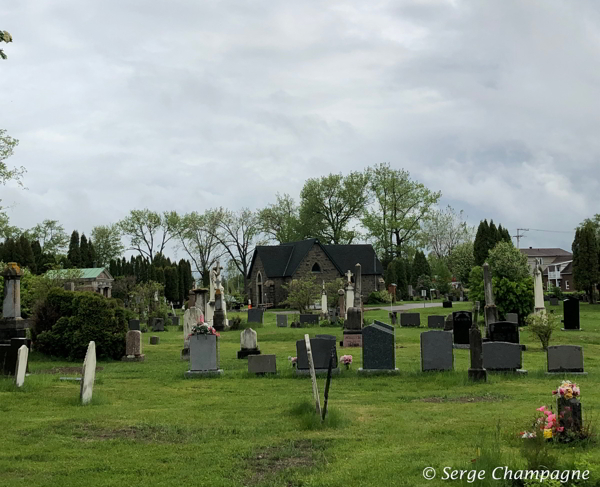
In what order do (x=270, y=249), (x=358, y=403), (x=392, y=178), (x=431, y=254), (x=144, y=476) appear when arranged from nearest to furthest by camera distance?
→ (x=144, y=476)
(x=358, y=403)
(x=270, y=249)
(x=392, y=178)
(x=431, y=254)

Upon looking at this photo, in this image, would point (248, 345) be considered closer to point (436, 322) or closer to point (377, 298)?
point (436, 322)

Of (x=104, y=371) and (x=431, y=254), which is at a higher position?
(x=431, y=254)

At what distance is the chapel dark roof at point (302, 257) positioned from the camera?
62.1m

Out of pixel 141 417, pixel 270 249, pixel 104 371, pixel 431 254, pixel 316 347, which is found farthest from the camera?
pixel 431 254

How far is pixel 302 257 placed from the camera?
203 feet

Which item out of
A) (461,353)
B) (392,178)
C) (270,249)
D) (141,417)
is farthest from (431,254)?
(141,417)

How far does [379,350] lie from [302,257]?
47024 mm

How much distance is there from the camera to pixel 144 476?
693 cm

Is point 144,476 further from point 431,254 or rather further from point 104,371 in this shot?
point 431,254

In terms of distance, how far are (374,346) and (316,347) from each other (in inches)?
52.7

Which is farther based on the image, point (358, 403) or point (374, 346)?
point (374, 346)

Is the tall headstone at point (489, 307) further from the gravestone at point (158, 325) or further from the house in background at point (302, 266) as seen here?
the house in background at point (302, 266)

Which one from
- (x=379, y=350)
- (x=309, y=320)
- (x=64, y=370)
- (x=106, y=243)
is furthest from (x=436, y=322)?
(x=106, y=243)

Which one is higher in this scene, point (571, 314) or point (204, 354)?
point (571, 314)
